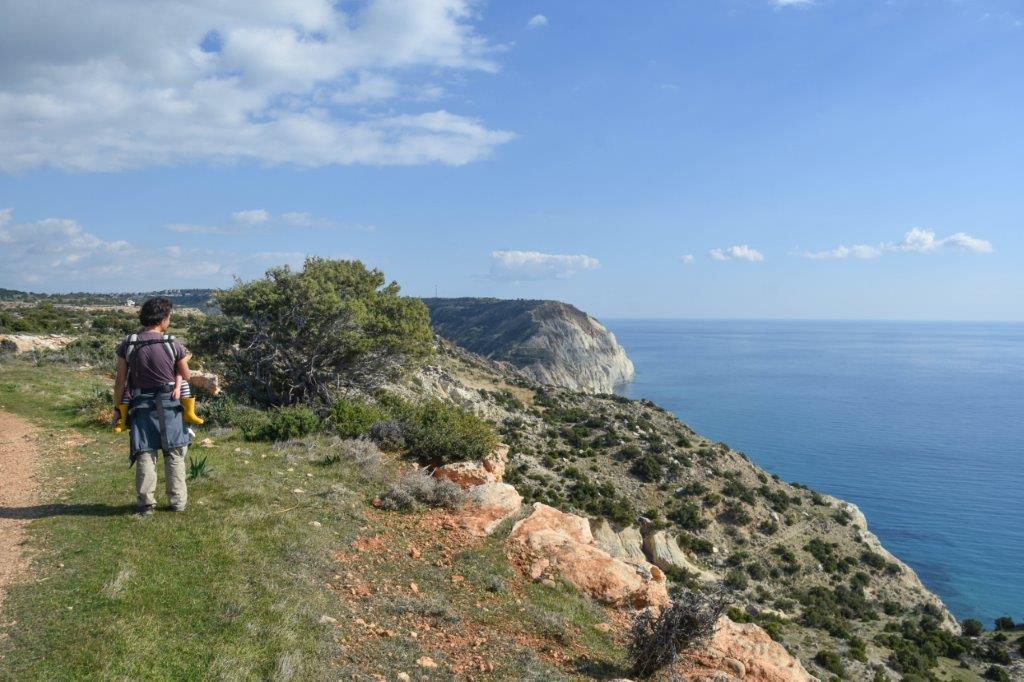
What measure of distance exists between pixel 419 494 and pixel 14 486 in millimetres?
5398

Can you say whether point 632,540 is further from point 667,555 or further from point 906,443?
point 906,443

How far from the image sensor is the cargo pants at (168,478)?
21.8 feet

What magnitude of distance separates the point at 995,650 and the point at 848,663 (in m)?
11.0

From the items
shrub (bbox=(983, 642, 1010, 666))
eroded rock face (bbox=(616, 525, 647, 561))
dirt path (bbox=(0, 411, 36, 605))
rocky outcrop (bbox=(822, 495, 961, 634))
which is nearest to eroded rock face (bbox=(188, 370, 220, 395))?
dirt path (bbox=(0, 411, 36, 605))

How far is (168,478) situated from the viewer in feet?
23.0

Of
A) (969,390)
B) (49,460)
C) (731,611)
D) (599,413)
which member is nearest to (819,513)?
(599,413)

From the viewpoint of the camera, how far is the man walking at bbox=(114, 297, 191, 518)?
21.4 feet

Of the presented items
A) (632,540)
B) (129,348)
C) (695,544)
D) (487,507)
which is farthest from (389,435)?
(695,544)

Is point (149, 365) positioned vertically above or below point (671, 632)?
above

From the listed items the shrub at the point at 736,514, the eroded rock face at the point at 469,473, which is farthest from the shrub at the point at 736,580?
the eroded rock face at the point at 469,473

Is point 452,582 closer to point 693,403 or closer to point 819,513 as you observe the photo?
point 819,513

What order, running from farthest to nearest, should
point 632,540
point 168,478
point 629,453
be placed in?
point 629,453 → point 632,540 → point 168,478

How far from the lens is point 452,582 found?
6.82 meters

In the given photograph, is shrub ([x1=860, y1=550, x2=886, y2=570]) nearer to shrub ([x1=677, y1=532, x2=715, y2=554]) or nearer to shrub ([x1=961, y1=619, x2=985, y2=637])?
shrub ([x1=961, y1=619, x2=985, y2=637])
